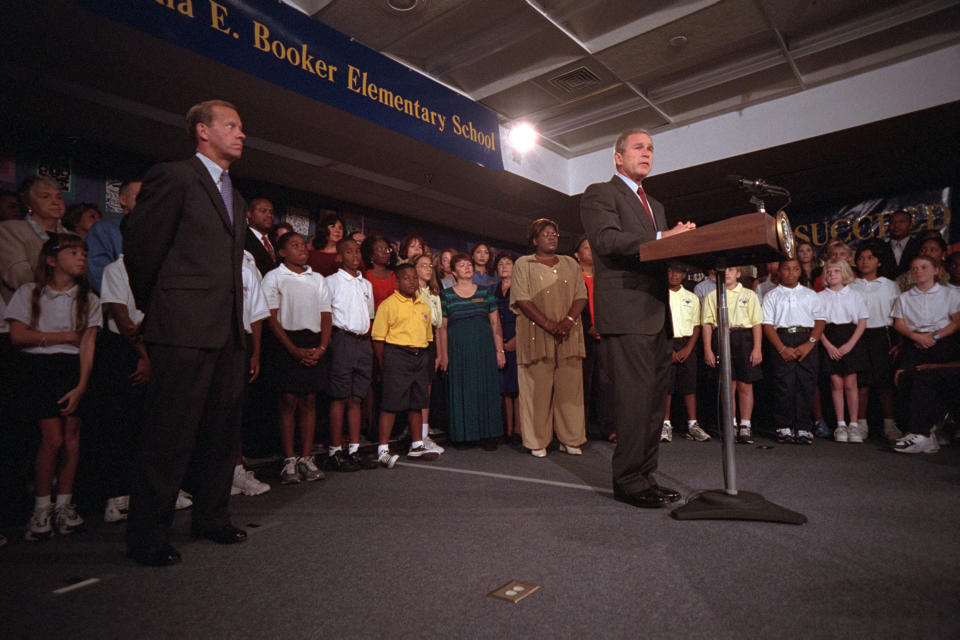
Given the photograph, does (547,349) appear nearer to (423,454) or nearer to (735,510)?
(423,454)

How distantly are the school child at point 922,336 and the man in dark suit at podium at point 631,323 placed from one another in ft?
8.13

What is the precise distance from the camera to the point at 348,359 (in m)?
3.72

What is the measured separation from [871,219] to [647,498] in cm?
751

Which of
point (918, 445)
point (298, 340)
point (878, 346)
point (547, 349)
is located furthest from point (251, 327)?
point (878, 346)

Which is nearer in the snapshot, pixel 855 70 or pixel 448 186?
pixel 855 70

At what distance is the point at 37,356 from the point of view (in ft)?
8.18

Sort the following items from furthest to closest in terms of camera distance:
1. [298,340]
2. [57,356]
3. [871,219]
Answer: [871,219]
[298,340]
[57,356]

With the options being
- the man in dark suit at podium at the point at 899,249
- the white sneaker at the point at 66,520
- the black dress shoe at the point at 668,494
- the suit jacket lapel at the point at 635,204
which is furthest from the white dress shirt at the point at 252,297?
the man in dark suit at podium at the point at 899,249

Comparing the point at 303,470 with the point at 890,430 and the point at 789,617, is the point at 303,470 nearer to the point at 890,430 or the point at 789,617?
the point at 789,617

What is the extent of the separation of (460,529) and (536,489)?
0.78 metres

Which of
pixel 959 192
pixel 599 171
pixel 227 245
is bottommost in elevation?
pixel 227 245

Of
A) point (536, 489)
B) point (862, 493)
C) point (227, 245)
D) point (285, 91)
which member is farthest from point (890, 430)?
point (285, 91)

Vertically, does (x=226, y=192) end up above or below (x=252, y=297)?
above

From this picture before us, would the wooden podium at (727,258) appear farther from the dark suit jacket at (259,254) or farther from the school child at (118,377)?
the dark suit jacket at (259,254)
